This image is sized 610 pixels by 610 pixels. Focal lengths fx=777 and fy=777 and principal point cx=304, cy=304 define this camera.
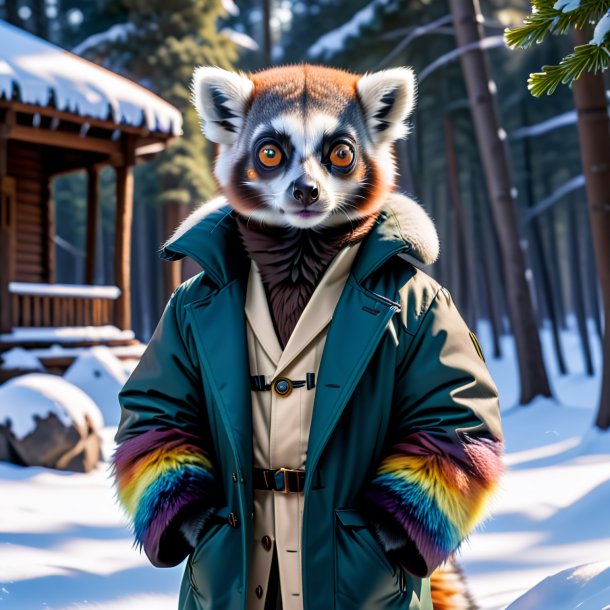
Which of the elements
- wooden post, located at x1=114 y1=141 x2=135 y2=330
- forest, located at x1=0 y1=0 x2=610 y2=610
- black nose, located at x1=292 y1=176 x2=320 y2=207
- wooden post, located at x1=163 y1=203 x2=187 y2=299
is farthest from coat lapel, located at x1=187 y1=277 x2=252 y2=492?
wooden post, located at x1=163 y1=203 x2=187 y2=299

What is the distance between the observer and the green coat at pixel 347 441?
225 cm

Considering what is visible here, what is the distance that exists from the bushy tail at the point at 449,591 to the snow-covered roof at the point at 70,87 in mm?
10414

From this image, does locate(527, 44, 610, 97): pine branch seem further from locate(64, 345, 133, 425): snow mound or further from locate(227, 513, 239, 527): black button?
locate(64, 345, 133, 425): snow mound

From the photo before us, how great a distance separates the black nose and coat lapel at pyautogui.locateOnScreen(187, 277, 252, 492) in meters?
0.38

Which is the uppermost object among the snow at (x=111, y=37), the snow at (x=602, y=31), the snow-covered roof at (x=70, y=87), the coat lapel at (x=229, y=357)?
the snow at (x=111, y=37)

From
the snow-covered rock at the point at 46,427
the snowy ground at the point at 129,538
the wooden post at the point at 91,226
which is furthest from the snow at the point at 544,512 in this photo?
the wooden post at the point at 91,226

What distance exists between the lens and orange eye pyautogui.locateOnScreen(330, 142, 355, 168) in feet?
8.07

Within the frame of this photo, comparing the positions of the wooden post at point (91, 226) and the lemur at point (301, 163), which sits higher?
the wooden post at point (91, 226)

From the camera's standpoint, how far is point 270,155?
247 cm

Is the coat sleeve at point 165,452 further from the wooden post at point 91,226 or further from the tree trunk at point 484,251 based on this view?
the tree trunk at point 484,251

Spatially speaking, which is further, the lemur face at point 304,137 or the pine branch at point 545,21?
the pine branch at point 545,21

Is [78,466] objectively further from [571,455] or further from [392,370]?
[392,370]

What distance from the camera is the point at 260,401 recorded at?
2.44 m

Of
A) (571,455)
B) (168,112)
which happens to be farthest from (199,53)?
(571,455)
